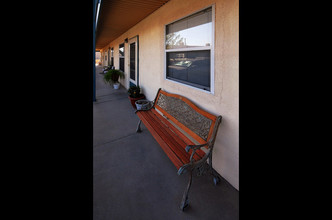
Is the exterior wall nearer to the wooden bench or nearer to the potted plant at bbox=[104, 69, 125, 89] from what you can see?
the wooden bench

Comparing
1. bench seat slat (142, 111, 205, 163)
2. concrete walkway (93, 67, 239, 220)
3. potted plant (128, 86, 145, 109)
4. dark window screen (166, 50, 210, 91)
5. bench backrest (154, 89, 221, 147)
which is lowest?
concrete walkway (93, 67, 239, 220)

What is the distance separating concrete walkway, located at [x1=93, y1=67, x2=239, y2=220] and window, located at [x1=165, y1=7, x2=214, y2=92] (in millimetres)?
1306

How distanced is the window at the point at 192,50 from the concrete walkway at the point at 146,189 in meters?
1.31

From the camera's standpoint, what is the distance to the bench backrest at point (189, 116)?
2.22 m

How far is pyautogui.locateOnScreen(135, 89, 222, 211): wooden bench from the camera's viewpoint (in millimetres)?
1903

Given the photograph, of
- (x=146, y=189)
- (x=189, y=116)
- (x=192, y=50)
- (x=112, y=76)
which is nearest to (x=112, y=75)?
(x=112, y=76)

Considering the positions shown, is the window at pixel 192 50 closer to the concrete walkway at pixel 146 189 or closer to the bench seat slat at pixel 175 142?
the bench seat slat at pixel 175 142

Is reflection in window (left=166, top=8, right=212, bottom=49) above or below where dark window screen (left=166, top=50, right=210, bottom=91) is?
above

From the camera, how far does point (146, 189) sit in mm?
2082

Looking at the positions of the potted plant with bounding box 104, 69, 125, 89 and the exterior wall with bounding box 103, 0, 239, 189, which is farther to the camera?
the potted plant with bounding box 104, 69, 125, 89

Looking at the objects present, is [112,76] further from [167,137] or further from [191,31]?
[167,137]

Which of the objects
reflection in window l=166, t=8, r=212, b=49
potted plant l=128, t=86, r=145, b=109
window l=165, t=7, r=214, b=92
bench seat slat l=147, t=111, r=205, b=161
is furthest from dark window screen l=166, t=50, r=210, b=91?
potted plant l=128, t=86, r=145, b=109

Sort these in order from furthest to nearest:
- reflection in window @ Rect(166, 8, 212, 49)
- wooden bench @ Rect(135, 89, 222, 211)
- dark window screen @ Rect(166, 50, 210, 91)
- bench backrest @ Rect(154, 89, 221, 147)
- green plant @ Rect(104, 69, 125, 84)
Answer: green plant @ Rect(104, 69, 125, 84)
dark window screen @ Rect(166, 50, 210, 91)
reflection in window @ Rect(166, 8, 212, 49)
bench backrest @ Rect(154, 89, 221, 147)
wooden bench @ Rect(135, 89, 222, 211)
